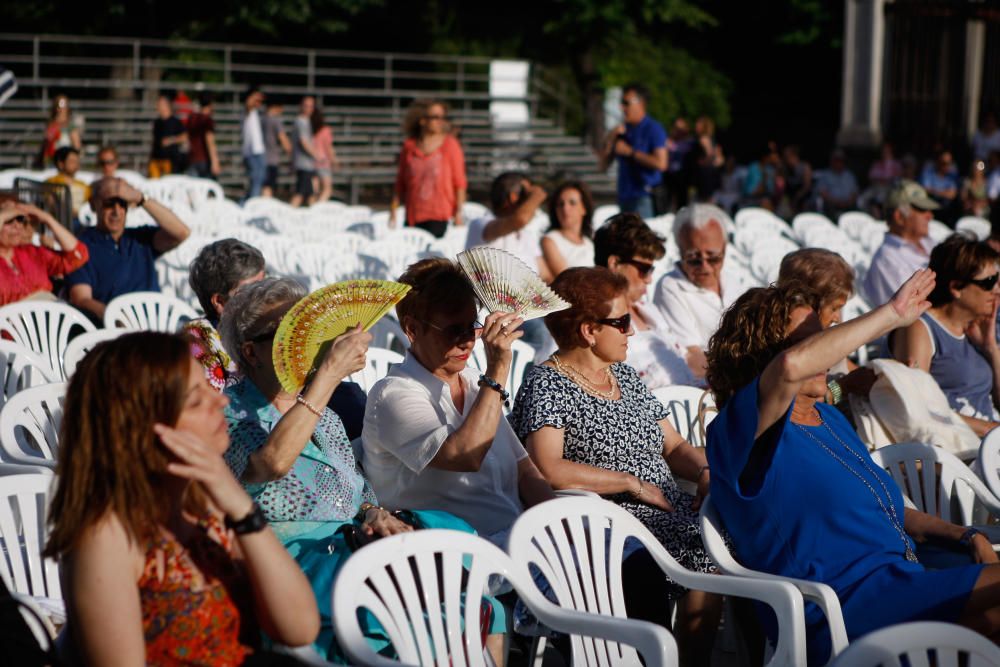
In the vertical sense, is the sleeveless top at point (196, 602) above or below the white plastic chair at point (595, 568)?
above

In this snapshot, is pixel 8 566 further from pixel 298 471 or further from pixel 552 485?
pixel 552 485

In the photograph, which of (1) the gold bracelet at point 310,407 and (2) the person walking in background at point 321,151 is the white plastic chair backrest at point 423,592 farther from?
(2) the person walking in background at point 321,151

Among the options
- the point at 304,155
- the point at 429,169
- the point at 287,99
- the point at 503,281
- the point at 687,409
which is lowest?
the point at 687,409

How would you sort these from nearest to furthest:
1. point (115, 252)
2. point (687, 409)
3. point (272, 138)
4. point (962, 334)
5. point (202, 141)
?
point (687, 409)
point (962, 334)
point (115, 252)
point (202, 141)
point (272, 138)

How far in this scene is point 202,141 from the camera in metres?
16.5

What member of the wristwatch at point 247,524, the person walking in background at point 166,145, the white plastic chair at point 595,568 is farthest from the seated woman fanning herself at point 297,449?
the person walking in background at point 166,145

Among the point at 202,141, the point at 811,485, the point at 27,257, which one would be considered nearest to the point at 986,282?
the point at 811,485

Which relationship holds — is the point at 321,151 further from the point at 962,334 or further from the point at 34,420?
the point at 34,420

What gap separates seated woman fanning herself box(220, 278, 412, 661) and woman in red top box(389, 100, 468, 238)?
6.29 metres

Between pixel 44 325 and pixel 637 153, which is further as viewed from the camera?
pixel 637 153

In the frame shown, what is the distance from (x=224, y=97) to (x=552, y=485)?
23.0 meters

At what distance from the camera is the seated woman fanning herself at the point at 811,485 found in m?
3.21

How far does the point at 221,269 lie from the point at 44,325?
170cm

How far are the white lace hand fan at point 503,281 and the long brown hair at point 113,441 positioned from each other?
1.44 m
